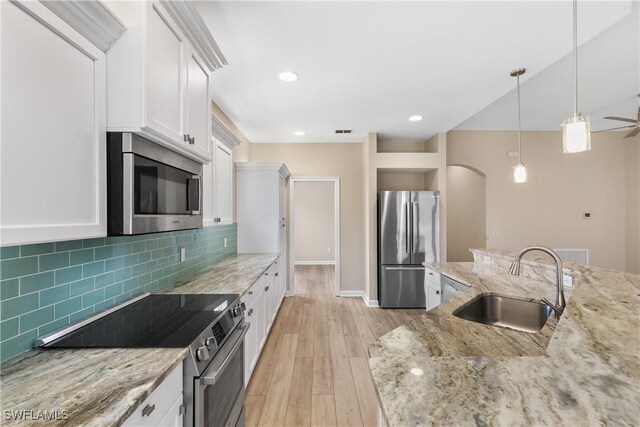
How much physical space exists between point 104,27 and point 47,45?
0.87 feet

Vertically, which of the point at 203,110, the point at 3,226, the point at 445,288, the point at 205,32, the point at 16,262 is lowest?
the point at 445,288

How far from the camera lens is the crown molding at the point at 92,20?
928 millimetres

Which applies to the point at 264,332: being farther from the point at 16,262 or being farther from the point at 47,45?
the point at 47,45

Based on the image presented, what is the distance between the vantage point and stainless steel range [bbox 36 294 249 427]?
1119 mm

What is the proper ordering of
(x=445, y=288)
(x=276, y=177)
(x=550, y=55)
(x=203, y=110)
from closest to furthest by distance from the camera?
1. (x=203, y=110)
2. (x=550, y=55)
3. (x=445, y=288)
4. (x=276, y=177)

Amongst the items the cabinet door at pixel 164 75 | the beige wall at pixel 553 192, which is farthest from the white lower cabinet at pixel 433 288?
the beige wall at pixel 553 192

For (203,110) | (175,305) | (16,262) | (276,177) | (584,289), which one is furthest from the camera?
(276,177)

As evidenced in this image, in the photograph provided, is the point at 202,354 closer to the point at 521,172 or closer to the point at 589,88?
the point at 521,172

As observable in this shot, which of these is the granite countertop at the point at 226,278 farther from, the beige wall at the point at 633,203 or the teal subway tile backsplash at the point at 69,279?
the beige wall at the point at 633,203

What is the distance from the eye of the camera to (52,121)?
901 millimetres

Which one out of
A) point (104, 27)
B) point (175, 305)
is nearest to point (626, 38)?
point (104, 27)

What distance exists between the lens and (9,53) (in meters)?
0.78

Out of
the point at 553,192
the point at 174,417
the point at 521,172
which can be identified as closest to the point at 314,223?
the point at 553,192

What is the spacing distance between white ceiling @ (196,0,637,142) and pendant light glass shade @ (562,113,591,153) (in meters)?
0.70
